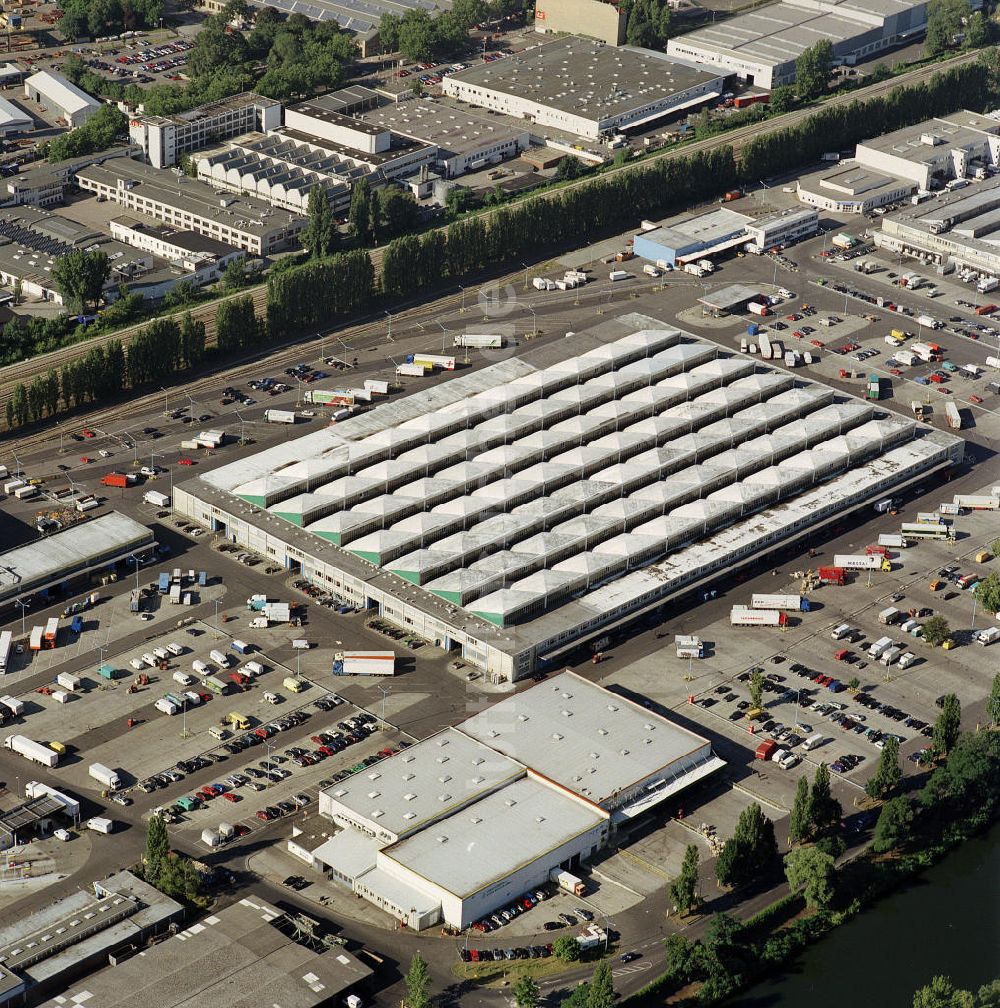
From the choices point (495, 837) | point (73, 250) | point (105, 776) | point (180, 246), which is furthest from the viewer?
point (180, 246)

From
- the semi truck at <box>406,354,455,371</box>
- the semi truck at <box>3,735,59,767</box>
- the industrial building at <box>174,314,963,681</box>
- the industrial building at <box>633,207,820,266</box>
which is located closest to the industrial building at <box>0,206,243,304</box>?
the semi truck at <box>406,354,455,371</box>

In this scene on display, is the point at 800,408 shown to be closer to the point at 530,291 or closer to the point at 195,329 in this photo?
the point at 530,291

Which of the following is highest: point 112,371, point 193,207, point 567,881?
point 193,207

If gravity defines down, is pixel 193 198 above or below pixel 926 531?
above

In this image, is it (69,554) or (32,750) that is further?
(69,554)

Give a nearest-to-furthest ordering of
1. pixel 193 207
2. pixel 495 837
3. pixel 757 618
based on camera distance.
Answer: pixel 495 837
pixel 757 618
pixel 193 207

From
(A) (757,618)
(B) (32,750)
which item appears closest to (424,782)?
(B) (32,750)

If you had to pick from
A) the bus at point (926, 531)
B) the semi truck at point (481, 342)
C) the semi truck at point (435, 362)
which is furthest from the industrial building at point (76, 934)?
Answer: the semi truck at point (481, 342)

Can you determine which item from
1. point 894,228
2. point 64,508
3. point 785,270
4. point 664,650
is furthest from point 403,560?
point 894,228

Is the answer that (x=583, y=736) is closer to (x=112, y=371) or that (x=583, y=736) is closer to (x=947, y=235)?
(x=112, y=371)
